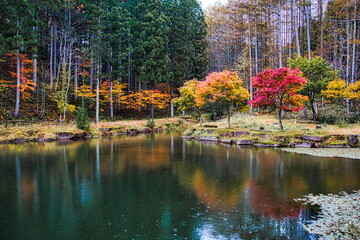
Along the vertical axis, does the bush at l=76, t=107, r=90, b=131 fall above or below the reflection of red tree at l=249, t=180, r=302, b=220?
above

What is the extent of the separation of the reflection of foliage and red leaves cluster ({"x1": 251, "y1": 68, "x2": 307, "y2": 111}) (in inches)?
396

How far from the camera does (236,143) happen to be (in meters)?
16.9

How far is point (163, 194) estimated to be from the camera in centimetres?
714

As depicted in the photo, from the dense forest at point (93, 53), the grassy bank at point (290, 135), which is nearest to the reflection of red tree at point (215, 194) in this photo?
the grassy bank at point (290, 135)

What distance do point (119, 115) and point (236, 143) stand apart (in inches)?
731

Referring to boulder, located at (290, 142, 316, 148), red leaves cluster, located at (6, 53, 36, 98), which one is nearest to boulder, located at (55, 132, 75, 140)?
red leaves cluster, located at (6, 53, 36, 98)

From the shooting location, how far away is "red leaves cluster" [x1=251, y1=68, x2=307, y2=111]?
51.9ft

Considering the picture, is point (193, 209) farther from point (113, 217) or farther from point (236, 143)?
point (236, 143)

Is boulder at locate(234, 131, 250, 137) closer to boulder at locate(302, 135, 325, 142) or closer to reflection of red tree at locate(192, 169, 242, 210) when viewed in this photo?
boulder at locate(302, 135, 325, 142)

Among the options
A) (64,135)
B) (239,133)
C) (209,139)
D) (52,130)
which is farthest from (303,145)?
(52,130)

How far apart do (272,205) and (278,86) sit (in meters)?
11.3

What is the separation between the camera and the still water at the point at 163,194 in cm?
503

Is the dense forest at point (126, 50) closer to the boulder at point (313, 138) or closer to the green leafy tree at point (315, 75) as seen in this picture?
the green leafy tree at point (315, 75)

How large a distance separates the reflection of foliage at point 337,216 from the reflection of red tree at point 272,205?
17.7 inches
